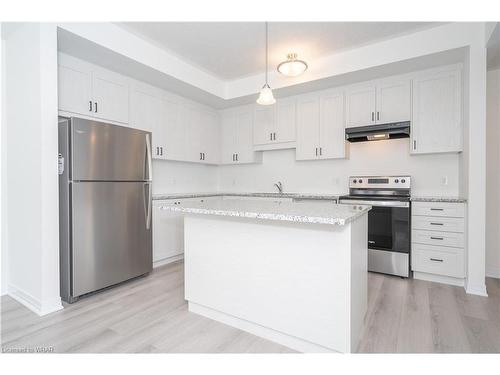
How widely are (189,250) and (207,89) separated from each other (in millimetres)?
2539

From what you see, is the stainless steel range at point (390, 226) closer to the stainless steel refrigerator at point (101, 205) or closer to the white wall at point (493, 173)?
the white wall at point (493, 173)

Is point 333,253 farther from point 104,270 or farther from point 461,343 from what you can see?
point 104,270

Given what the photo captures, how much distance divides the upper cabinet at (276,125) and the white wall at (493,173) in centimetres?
238

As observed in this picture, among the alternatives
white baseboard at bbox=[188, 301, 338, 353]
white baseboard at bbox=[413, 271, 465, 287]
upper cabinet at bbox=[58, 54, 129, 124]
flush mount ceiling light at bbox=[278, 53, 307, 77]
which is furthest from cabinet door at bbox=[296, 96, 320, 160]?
white baseboard at bbox=[188, 301, 338, 353]

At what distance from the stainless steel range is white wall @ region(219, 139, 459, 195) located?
9.8 inches

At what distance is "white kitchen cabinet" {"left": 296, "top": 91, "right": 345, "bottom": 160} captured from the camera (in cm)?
370

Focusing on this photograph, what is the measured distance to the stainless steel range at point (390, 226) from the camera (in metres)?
3.06

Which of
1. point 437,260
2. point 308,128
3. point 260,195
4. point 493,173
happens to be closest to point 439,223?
point 437,260

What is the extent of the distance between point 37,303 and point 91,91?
2.17m

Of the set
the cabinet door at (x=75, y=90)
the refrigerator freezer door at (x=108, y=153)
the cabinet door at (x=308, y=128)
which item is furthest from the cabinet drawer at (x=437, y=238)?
the cabinet door at (x=75, y=90)

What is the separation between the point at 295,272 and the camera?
1.71 metres

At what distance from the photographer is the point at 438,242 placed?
9.62ft

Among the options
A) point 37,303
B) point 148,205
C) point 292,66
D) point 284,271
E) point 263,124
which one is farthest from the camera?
Result: point 263,124

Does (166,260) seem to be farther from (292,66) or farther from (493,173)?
(493,173)
